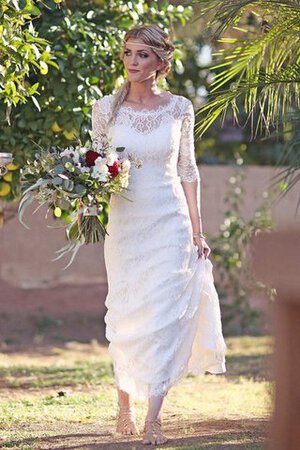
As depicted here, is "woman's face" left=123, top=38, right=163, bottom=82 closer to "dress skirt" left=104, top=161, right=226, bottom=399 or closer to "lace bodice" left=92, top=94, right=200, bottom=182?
"lace bodice" left=92, top=94, right=200, bottom=182

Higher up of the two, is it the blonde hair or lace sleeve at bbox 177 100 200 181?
the blonde hair

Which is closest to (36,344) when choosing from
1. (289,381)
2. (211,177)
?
(211,177)

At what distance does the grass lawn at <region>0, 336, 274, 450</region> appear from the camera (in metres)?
5.43

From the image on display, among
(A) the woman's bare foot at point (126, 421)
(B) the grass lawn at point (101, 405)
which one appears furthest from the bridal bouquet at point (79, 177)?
(B) the grass lawn at point (101, 405)

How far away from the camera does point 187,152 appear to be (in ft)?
19.0

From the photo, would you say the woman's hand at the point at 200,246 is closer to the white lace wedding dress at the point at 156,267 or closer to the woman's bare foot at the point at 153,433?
the white lace wedding dress at the point at 156,267

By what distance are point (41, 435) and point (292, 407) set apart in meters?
2.68

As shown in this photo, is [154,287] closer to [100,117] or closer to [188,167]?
[188,167]

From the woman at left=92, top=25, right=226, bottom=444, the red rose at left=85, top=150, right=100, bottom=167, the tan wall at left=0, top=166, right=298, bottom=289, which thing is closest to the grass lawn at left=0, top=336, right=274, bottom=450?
the woman at left=92, top=25, right=226, bottom=444

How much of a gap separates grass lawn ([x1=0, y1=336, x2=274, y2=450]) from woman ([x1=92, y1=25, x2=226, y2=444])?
30 cm

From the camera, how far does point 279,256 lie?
3152mm

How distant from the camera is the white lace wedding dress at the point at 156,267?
5516 millimetres

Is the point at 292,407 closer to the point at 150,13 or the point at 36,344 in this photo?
the point at 150,13

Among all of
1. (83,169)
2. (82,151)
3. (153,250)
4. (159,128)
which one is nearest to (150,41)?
(159,128)
